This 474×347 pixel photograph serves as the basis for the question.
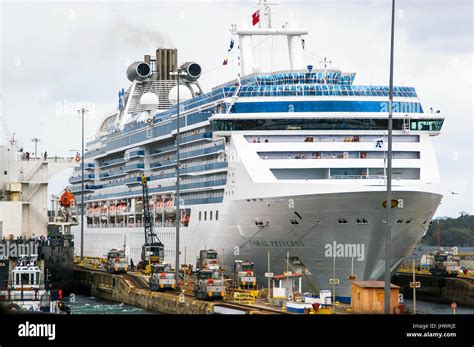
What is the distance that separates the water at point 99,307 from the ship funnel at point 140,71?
87.9 feet

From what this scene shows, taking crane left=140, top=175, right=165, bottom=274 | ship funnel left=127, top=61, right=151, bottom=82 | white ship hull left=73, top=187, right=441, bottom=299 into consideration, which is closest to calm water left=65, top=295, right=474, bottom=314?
crane left=140, top=175, right=165, bottom=274

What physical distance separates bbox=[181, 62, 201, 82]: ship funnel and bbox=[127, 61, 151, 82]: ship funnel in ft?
11.2

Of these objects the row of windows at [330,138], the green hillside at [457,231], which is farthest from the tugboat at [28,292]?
the green hillside at [457,231]

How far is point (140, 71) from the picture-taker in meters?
104

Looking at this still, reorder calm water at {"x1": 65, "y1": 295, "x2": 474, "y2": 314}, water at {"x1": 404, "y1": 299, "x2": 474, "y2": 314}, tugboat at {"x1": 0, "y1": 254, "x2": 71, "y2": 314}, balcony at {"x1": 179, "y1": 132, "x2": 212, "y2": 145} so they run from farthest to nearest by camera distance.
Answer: balcony at {"x1": 179, "y1": 132, "x2": 212, "y2": 145}, water at {"x1": 404, "y1": 299, "x2": 474, "y2": 314}, calm water at {"x1": 65, "y1": 295, "x2": 474, "y2": 314}, tugboat at {"x1": 0, "y1": 254, "x2": 71, "y2": 314}

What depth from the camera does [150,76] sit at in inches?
4119

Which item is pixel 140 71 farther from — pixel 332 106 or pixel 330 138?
pixel 330 138

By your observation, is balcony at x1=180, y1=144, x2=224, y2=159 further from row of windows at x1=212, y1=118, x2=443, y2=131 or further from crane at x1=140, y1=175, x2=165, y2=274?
crane at x1=140, y1=175, x2=165, y2=274

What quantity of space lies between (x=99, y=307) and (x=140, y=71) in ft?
116

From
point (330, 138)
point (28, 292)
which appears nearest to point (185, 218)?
point (330, 138)

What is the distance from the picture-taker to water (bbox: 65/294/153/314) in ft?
221

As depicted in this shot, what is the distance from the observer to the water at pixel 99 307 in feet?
221
